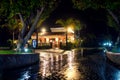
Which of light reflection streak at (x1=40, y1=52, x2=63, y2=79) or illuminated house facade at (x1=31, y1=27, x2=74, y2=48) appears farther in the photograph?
illuminated house facade at (x1=31, y1=27, x2=74, y2=48)

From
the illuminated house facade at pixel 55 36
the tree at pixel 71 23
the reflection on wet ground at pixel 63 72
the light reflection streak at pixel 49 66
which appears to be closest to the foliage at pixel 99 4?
the light reflection streak at pixel 49 66

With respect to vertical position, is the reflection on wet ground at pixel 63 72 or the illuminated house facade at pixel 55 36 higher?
the illuminated house facade at pixel 55 36

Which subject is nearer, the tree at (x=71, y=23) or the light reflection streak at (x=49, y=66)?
the light reflection streak at (x=49, y=66)

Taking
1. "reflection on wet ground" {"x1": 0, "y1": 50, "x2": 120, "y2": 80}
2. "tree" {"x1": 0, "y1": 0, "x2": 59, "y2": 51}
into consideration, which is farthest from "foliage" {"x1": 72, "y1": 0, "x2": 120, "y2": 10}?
"reflection on wet ground" {"x1": 0, "y1": 50, "x2": 120, "y2": 80}

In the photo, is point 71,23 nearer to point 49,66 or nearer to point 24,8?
point 24,8

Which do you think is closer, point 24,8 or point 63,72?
point 63,72

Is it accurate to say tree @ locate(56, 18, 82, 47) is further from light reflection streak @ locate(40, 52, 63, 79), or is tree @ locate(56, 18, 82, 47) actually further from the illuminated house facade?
light reflection streak @ locate(40, 52, 63, 79)

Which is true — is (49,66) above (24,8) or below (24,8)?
below

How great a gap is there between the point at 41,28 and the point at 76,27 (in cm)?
859

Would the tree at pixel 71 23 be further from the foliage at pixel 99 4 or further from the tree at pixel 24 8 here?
the tree at pixel 24 8

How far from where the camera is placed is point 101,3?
1438 inches

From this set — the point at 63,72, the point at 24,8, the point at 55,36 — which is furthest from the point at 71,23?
the point at 63,72

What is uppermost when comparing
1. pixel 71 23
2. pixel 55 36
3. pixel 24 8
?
pixel 71 23

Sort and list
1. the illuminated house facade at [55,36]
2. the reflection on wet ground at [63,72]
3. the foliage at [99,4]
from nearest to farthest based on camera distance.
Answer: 1. the reflection on wet ground at [63,72]
2. the foliage at [99,4]
3. the illuminated house facade at [55,36]
